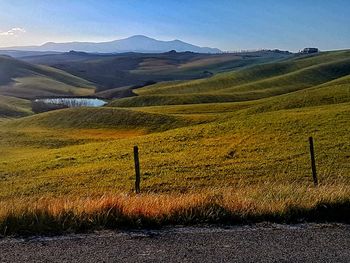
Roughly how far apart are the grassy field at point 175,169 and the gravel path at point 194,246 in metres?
0.51

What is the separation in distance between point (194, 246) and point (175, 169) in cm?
2260

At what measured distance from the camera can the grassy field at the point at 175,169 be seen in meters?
8.58

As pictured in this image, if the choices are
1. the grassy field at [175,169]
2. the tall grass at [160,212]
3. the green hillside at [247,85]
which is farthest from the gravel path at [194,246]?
the green hillside at [247,85]

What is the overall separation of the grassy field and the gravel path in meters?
0.51

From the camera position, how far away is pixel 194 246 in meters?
7.23

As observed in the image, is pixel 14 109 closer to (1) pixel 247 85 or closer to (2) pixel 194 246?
(1) pixel 247 85

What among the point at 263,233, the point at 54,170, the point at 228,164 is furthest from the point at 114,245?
the point at 54,170

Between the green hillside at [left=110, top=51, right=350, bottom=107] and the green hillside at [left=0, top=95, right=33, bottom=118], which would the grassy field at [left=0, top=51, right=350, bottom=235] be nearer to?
the green hillside at [left=110, top=51, right=350, bottom=107]

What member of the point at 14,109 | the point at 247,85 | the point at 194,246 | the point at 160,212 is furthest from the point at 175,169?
the point at 247,85

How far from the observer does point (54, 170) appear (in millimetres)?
35219

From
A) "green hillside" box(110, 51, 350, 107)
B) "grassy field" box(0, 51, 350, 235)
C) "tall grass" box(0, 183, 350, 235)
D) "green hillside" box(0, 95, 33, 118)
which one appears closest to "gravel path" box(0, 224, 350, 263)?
"tall grass" box(0, 183, 350, 235)

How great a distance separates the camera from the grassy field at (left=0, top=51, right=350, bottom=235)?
8.58 m

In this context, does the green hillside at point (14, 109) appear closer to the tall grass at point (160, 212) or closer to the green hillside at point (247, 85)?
the green hillside at point (247, 85)

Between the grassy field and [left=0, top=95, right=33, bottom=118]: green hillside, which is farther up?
[left=0, top=95, right=33, bottom=118]: green hillside
